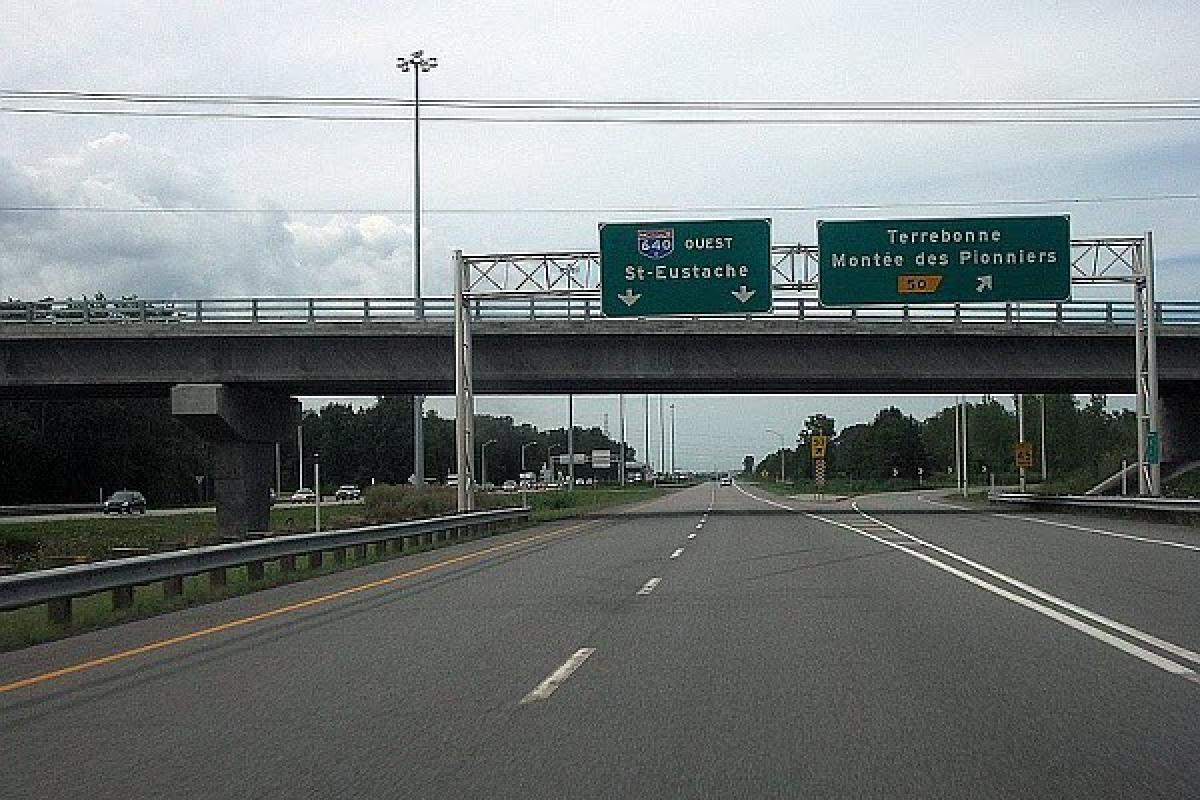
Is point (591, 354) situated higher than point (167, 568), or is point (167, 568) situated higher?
point (591, 354)

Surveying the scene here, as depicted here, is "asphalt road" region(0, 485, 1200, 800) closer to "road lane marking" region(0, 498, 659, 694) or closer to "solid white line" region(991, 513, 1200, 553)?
"road lane marking" region(0, 498, 659, 694)

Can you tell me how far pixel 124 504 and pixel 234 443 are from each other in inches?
1178

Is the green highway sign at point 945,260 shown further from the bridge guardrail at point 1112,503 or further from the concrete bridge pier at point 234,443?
the concrete bridge pier at point 234,443

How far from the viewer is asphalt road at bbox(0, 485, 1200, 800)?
753cm

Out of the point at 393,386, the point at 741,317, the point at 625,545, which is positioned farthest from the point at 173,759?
the point at 393,386

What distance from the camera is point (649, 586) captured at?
1939cm

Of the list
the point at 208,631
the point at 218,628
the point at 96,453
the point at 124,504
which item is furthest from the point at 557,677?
the point at 96,453

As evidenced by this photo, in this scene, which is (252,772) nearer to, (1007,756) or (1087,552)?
(1007,756)

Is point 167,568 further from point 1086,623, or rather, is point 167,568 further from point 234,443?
point 234,443

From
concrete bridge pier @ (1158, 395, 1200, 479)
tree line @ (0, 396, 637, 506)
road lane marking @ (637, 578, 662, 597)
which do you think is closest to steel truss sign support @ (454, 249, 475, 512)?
road lane marking @ (637, 578, 662, 597)

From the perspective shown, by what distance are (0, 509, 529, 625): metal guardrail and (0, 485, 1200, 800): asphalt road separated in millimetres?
694

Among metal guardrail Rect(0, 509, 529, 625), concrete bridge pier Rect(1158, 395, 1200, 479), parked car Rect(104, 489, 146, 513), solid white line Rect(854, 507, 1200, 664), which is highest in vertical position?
concrete bridge pier Rect(1158, 395, 1200, 479)

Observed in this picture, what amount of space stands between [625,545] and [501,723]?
22.0 meters

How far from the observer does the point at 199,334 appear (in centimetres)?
4591
